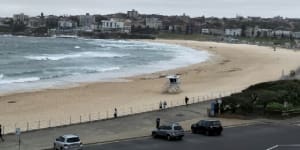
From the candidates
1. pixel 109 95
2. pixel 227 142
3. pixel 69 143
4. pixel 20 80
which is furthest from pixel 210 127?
pixel 20 80

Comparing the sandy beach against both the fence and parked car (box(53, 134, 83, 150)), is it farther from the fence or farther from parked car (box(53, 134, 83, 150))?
parked car (box(53, 134, 83, 150))

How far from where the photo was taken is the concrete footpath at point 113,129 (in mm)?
29698

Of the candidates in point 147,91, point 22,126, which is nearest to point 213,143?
point 22,126

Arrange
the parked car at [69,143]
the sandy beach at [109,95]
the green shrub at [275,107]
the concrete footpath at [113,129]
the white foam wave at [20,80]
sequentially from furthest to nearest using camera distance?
the white foam wave at [20,80] → the sandy beach at [109,95] → the green shrub at [275,107] → the concrete footpath at [113,129] → the parked car at [69,143]

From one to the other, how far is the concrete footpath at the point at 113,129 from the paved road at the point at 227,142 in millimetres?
1713

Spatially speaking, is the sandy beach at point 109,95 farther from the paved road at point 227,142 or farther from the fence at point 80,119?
the paved road at point 227,142

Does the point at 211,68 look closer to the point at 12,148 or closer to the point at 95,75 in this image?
the point at 95,75

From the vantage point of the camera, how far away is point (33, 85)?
63.7 m

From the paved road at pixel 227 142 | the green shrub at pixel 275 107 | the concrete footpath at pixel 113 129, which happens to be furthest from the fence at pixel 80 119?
the green shrub at pixel 275 107

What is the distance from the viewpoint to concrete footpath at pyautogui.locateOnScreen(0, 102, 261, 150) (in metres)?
29.7

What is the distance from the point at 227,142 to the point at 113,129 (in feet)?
24.5

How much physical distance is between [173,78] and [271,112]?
17.8 metres

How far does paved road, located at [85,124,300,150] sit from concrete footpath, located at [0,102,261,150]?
1.71 metres

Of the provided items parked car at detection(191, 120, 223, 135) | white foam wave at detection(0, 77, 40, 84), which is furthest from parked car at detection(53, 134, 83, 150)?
white foam wave at detection(0, 77, 40, 84)
